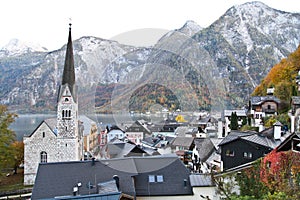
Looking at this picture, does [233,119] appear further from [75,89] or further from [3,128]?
[3,128]

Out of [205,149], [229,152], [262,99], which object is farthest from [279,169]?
[262,99]

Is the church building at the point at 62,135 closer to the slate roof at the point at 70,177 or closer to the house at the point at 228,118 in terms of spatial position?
the slate roof at the point at 70,177

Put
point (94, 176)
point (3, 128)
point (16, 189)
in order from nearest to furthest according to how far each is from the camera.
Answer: point (94, 176) → point (16, 189) → point (3, 128)

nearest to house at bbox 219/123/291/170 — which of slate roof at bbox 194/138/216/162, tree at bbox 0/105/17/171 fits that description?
slate roof at bbox 194/138/216/162

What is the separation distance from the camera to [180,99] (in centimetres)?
1112

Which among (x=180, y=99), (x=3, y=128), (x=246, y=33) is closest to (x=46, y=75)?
(x=246, y=33)

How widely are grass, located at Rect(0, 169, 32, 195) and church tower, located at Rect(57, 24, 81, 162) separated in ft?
13.8

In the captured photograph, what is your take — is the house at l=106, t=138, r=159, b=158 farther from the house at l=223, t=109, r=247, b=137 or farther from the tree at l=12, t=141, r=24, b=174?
the house at l=223, t=109, r=247, b=137

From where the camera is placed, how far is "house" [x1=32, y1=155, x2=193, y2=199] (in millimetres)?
14828

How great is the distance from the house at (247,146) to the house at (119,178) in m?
5.54

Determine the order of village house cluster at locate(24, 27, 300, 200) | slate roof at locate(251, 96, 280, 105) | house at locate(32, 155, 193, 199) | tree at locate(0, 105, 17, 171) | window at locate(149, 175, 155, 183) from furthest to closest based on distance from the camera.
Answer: slate roof at locate(251, 96, 280, 105), tree at locate(0, 105, 17, 171), window at locate(149, 175, 155, 183), village house cluster at locate(24, 27, 300, 200), house at locate(32, 155, 193, 199)

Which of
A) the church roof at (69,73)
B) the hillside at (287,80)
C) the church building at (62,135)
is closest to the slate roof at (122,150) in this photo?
the church building at (62,135)

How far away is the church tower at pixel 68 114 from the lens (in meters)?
29.4

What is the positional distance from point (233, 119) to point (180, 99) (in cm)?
2317
